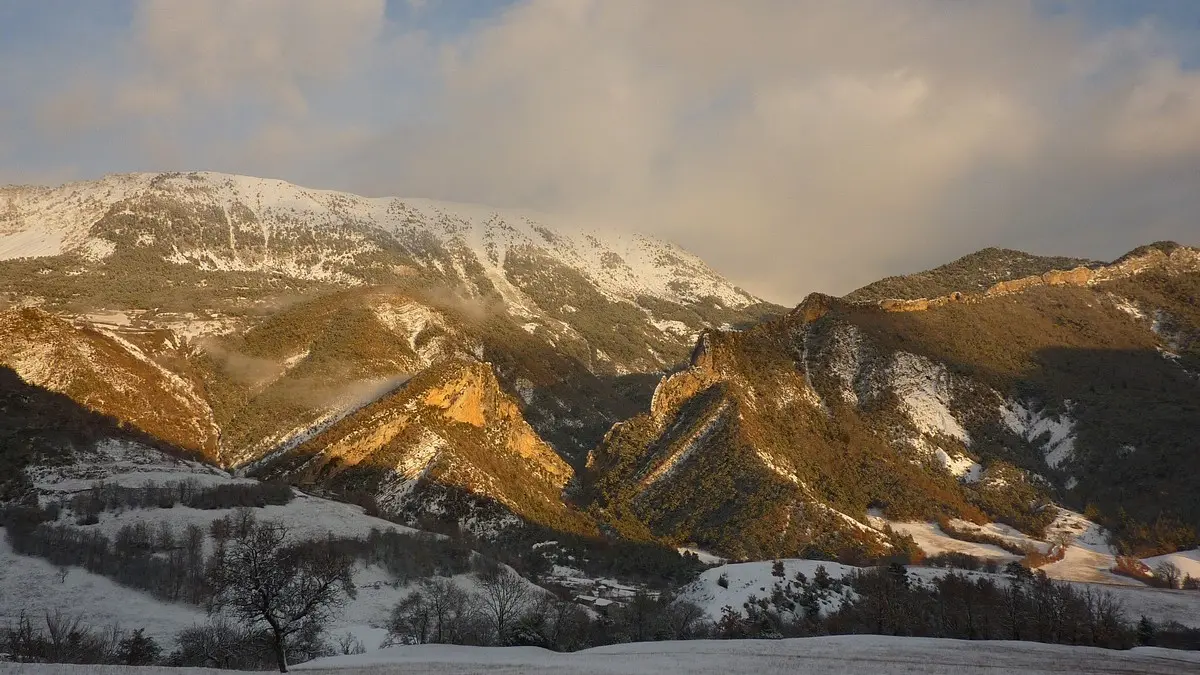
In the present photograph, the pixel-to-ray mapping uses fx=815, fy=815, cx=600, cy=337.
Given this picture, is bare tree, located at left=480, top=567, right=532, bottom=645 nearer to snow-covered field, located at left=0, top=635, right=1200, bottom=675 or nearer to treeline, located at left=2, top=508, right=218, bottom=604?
snow-covered field, located at left=0, top=635, right=1200, bottom=675

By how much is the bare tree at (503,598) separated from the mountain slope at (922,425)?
117ft

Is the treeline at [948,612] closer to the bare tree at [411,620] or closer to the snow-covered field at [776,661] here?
the snow-covered field at [776,661]

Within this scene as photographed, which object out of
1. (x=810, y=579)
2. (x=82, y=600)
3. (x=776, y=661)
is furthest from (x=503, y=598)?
(x=776, y=661)

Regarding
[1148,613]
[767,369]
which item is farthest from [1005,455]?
[1148,613]

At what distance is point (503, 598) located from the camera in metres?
59.2

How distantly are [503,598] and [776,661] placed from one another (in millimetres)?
31391

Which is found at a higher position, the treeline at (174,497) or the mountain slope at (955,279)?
the mountain slope at (955,279)

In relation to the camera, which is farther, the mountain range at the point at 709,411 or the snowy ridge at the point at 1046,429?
the snowy ridge at the point at 1046,429

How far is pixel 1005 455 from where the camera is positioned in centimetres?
12019

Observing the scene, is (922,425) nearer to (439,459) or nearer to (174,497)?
(439,459)

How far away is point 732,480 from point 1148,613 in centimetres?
5255

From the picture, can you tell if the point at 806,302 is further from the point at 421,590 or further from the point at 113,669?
the point at 113,669

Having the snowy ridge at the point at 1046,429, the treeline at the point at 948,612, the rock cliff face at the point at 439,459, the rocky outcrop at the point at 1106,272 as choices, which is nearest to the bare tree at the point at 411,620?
the treeline at the point at 948,612

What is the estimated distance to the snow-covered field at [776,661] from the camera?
29703mm
